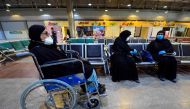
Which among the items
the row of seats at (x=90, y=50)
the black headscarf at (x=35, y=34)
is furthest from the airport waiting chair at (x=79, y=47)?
the black headscarf at (x=35, y=34)

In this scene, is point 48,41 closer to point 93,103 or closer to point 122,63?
point 93,103

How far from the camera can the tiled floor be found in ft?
7.09

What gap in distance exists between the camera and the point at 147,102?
2240 millimetres

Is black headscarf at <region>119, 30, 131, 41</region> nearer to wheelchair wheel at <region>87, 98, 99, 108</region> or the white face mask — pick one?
wheelchair wheel at <region>87, 98, 99, 108</region>

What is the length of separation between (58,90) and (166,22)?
13700 millimetres

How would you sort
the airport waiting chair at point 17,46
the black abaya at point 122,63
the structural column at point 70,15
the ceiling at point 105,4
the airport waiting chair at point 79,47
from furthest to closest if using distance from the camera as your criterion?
1. the ceiling at point 105,4
2. the structural column at point 70,15
3. the airport waiting chair at point 17,46
4. the airport waiting chair at point 79,47
5. the black abaya at point 122,63

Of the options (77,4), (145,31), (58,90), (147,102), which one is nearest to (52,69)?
(58,90)

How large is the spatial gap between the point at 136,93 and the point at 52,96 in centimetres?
164

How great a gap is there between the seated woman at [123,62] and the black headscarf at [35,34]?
1.87 m

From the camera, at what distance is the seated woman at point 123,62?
305 cm

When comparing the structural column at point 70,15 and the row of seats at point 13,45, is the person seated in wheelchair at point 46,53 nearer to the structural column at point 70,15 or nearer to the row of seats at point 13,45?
the row of seats at point 13,45

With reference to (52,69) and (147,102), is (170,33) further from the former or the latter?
(52,69)

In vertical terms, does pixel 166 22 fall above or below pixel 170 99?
Result: above

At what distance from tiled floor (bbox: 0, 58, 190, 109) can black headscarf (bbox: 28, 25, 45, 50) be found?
1.18m
